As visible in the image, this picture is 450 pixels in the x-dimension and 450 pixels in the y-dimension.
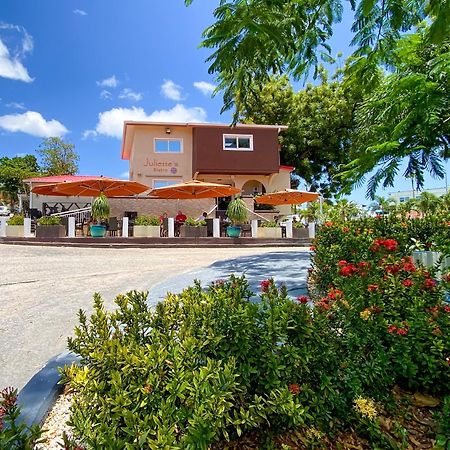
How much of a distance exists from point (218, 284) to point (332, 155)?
94.0ft

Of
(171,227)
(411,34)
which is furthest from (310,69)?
(171,227)

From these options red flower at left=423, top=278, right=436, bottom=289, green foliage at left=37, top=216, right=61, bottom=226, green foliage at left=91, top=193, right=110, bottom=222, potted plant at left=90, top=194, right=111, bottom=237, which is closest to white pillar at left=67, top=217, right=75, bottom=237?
green foliage at left=37, top=216, right=61, bottom=226

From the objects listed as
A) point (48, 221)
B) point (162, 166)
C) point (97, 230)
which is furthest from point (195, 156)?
point (48, 221)

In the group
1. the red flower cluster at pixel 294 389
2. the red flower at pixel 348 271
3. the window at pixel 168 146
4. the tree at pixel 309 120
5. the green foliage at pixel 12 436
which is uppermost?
the tree at pixel 309 120

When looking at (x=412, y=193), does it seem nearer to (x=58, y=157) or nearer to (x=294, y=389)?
(x=294, y=389)

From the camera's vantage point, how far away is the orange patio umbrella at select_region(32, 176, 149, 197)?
1743 cm

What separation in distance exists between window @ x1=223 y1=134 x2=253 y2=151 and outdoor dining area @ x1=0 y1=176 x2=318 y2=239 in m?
4.56

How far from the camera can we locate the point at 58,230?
15312mm

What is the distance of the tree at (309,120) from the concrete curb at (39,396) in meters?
27.6

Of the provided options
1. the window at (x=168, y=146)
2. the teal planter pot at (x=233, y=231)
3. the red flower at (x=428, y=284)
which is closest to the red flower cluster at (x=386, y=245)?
the red flower at (x=428, y=284)

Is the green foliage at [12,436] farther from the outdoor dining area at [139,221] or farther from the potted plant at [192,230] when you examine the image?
the potted plant at [192,230]

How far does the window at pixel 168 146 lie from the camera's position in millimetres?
22938

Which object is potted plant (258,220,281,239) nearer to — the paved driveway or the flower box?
the flower box

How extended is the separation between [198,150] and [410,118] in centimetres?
1986
